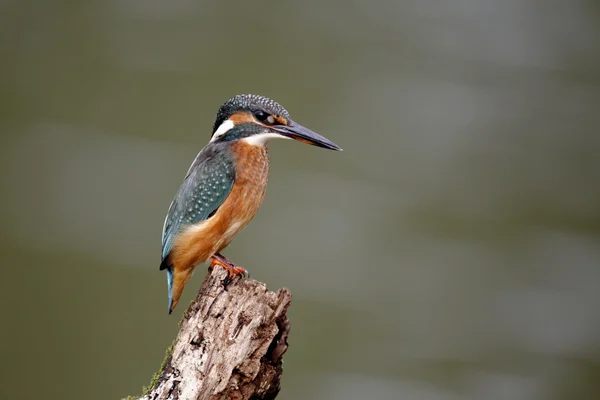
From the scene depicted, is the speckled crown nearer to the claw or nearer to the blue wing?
the blue wing

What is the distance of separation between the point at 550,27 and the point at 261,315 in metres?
3.81

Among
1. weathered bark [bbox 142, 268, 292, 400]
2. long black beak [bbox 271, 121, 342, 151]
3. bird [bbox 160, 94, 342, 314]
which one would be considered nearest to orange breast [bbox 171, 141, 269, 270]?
bird [bbox 160, 94, 342, 314]

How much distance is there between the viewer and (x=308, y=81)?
4.39m

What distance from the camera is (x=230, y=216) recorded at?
2014 mm

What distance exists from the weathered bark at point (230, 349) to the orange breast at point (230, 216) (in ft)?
1.05

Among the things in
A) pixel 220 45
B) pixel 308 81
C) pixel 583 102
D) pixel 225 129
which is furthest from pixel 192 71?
pixel 583 102

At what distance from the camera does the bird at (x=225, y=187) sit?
2008 millimetres

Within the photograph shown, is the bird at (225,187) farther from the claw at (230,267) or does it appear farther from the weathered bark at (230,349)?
the weathered bark at (230,349)

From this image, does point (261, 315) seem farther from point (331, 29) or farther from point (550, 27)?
point (550, 27)

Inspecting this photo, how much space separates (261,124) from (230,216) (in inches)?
12.1

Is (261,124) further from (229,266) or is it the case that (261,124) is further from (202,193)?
(229,266)

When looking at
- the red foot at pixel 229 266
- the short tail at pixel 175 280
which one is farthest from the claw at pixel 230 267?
the short tail at pixel 175 280

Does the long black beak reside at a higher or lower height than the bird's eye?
lower

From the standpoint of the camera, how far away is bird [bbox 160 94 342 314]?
6.59ft
